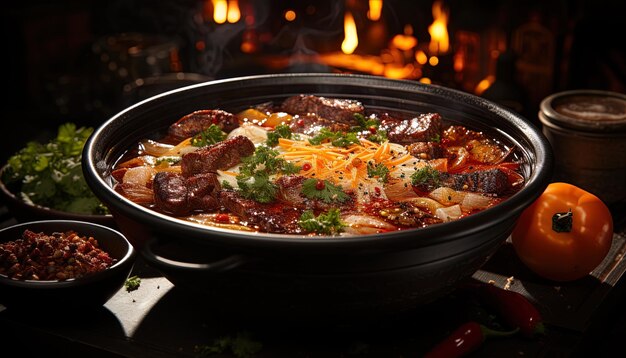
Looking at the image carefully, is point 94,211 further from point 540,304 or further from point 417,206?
point 540,304

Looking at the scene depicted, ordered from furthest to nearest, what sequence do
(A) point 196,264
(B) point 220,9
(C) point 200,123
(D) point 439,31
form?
(B) point 220,9
(D) point 439,31
(C) point 200,123
(A) point 196,264

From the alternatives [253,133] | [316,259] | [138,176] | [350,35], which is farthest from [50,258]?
[350,35]

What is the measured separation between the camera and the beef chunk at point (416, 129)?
13.7ft

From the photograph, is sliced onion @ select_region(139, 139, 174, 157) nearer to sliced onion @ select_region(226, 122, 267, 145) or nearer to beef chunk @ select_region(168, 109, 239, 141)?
beef chunk @ select_region(168, 109, 239, 141)

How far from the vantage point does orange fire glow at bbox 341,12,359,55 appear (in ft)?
28.9

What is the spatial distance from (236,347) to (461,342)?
948mm

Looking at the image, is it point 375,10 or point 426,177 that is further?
point 375,10

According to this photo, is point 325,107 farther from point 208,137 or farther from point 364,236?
point 364,236

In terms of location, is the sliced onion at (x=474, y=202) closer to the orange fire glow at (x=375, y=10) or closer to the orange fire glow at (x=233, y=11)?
the orange fire glow at (x=375, y=10)

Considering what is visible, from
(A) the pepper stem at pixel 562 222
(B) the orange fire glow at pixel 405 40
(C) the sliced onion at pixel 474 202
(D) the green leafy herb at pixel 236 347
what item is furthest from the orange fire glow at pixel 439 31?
(D) the green leafy herb at pixel 236 347

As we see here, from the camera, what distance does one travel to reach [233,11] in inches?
366

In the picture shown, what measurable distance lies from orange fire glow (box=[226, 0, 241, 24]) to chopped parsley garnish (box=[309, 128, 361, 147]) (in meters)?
5.51

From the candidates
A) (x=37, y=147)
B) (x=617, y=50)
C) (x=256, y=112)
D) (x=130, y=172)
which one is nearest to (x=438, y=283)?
(x=130, y=172)

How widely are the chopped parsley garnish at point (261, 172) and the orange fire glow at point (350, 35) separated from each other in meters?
5.17
